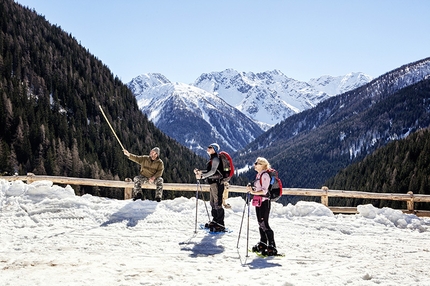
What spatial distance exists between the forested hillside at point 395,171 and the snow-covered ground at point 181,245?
38337 mm

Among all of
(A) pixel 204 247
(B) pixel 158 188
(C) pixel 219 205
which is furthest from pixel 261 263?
(B) pixel 158 188

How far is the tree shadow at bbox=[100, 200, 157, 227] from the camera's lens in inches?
416

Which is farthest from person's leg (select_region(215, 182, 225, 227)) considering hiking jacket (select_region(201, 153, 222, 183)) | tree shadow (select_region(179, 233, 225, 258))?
tree shadow (select_region(179, 233, 225, 258))

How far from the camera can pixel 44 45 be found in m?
95.5

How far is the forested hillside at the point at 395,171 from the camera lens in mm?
52625

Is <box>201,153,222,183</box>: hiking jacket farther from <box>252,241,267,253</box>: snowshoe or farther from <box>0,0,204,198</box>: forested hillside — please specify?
<box>0,0,204,198</box>: forested hillside

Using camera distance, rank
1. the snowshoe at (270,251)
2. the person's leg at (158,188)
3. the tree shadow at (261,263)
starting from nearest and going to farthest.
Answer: the tree shadow at (261,263) < the snowshoe at (270,251) < the person's leg at (158,188)

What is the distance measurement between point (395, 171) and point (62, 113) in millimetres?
64170

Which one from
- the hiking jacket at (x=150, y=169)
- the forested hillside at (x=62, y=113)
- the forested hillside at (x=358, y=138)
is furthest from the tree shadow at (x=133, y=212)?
the forested hillside at (x=358, y=138)

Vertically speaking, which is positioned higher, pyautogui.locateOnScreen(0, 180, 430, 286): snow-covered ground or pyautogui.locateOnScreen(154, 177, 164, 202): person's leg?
pyautogui.locateOnScreen(154, 177, 164, 202): person's leg

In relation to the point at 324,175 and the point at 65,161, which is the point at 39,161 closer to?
the point at 65,161

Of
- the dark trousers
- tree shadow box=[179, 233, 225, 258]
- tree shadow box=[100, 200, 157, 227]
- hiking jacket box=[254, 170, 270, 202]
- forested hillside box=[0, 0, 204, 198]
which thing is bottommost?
tree shadow box=[179, 233, 225, 258]

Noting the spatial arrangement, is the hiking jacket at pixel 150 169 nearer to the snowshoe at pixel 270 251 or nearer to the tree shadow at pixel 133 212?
the tree shadow at pixel 133 212

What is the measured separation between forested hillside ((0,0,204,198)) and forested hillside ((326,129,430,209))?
32450mm
